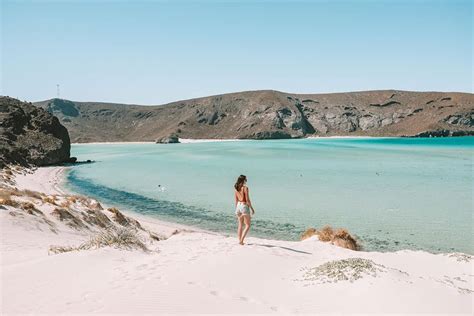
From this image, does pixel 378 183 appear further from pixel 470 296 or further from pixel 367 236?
pixel 470 296

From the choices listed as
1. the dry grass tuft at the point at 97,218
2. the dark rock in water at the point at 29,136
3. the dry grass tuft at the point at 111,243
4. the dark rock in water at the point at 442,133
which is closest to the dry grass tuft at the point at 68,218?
the dry grass tuft at the point at 97,218

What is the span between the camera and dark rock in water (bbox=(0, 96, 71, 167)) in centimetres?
5625

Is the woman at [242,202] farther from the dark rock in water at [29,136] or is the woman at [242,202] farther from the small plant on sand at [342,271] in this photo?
the dark rock in water at [29,136]

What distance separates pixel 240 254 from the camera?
1108 cm

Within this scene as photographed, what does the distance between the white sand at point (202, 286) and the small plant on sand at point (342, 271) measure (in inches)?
6.5

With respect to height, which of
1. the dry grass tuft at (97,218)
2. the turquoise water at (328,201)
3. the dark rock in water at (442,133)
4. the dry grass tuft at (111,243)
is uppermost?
the dark rock in water at (442,133)

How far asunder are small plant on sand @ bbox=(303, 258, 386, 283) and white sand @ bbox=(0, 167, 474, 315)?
17 centimetres

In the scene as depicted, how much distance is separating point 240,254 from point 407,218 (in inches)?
571

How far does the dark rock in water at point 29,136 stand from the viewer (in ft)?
185

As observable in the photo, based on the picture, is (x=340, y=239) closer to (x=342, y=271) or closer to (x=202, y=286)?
(x=342, y=271)

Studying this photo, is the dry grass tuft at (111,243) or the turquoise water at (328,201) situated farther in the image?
the turquoise water at (328,201)

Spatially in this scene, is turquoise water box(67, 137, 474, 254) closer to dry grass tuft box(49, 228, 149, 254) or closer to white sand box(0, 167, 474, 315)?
white sand box(0, 167, 474, 315)

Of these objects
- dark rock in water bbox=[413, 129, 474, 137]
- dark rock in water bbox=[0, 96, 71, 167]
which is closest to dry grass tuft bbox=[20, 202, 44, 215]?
dark rock in water bbox=[0, 96, 71, 167]

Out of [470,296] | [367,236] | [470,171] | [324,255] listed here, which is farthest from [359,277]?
[470,171]
